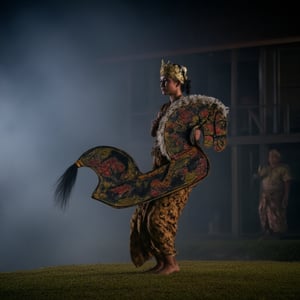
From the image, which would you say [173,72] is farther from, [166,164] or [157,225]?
[157,225]

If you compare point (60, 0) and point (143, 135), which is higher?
point (60, 0)

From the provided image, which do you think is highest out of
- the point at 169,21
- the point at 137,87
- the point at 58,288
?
the point at 169,21

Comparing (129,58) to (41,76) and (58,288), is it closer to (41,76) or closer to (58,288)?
(41,76)

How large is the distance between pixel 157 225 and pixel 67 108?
1157 cm

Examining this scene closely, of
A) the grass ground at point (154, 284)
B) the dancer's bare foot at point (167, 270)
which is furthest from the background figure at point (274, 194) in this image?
the dancer's bare foot at point (167, 270)

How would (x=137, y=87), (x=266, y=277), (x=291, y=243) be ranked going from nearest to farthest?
1. (x=266, y=277)
2. (x=291, y=243)
3. (x=137, y=87)

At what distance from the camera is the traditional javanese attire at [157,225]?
7.98 metres

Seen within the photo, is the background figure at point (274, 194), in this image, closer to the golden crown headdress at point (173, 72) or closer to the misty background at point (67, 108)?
the misty background at point (67, 108)

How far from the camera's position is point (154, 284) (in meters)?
7.23

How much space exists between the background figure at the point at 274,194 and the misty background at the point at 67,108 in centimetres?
290

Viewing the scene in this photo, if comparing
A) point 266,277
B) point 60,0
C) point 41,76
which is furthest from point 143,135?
point 266,277

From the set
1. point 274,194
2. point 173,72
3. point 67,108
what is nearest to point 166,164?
point 173,72

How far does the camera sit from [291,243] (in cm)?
1338

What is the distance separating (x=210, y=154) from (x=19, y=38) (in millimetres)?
5068
